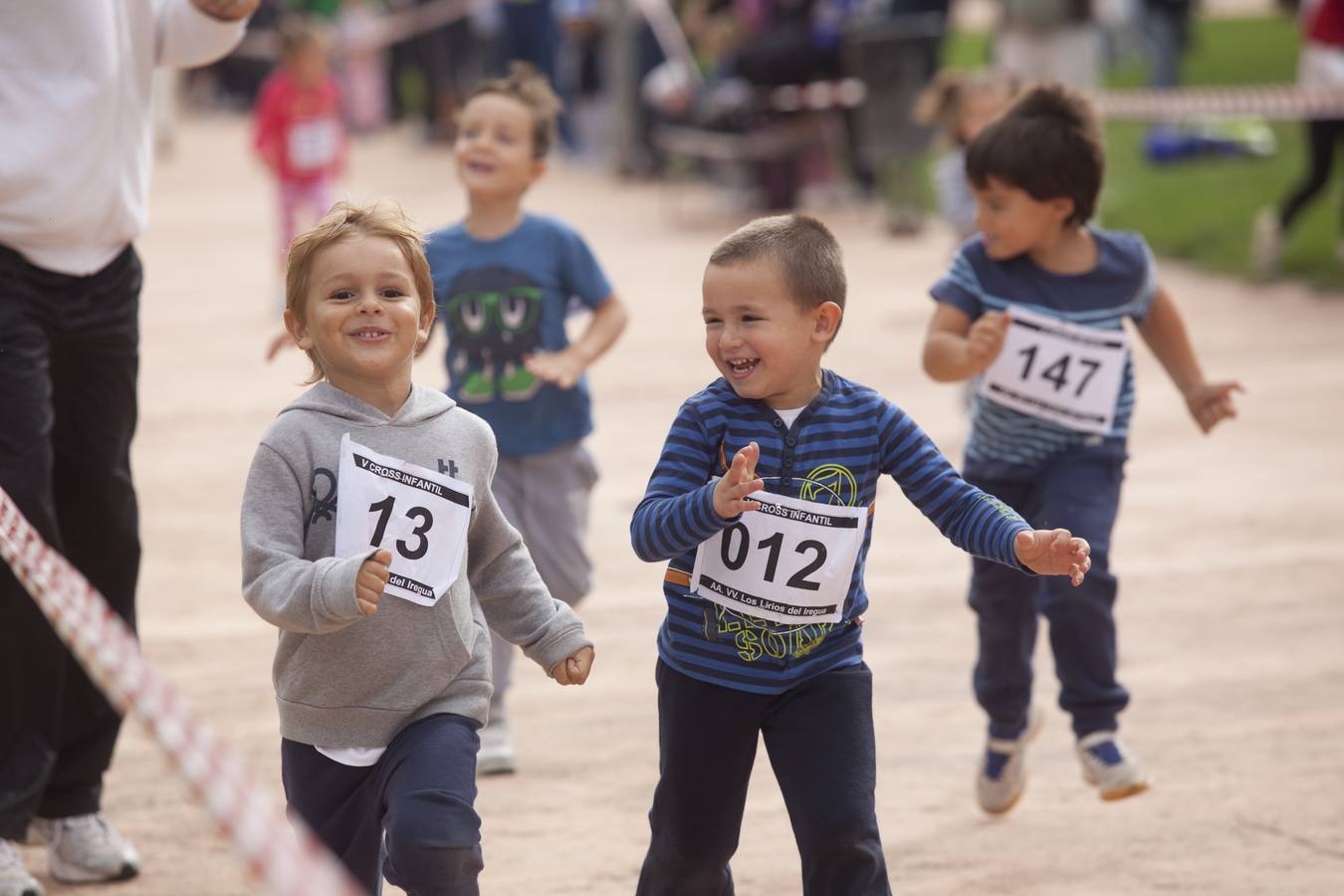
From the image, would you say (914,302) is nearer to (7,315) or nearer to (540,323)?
(540,323)

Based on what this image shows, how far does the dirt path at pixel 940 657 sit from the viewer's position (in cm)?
441

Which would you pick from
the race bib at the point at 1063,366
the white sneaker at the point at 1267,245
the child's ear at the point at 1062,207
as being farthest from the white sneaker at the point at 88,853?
the white sneaker at the point at 1267,245

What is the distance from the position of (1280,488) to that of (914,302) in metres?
4.62

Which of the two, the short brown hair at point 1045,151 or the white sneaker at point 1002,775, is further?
the white sneaker at point 1002,775

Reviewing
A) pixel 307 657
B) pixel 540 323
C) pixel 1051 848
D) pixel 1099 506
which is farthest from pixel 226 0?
pixel 1051 848

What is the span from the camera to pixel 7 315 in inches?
156

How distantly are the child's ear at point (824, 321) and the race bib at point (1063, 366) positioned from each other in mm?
1065

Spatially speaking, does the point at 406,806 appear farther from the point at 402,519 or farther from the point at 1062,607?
the point at 1062,607

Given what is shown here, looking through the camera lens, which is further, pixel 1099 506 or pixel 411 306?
pixel 1099 506

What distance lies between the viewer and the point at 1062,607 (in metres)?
4.52

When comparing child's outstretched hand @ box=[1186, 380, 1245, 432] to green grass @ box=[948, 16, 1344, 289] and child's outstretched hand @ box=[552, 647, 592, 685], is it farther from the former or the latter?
green grass @ box=[948, 16, 1344, 289]

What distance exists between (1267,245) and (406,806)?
10.1 m

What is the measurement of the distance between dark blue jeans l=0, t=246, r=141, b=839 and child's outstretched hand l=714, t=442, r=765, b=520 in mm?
1601

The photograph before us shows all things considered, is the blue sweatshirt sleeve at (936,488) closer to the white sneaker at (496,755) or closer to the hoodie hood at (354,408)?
the hoodie hood at (354,408)
